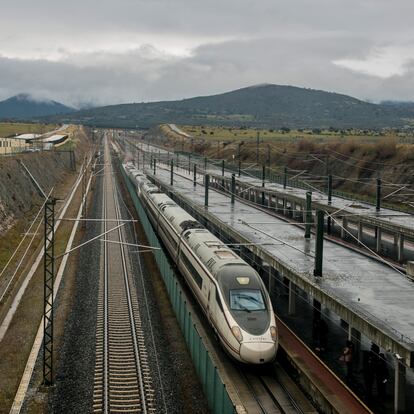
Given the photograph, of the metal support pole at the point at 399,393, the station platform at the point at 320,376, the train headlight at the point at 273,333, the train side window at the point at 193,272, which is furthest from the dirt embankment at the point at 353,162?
the metal support pole at the point at 399,393

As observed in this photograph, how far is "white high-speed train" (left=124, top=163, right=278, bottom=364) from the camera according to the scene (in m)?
22.4

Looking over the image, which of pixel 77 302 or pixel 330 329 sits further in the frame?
pixel 77 302

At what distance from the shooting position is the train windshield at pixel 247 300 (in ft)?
78.3

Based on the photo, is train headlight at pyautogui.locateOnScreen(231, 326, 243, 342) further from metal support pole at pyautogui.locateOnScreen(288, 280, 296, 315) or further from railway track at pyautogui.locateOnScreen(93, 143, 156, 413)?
metal support pole at pyautogui.locateOnScreen(288, 280, 296, 315)

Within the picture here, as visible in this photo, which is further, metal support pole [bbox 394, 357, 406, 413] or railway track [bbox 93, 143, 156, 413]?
railway track [bbox 93, 143, 156, 413]

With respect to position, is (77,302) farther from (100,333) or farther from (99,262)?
(99,262)

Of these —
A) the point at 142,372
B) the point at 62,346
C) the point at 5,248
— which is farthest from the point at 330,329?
the point at 5,248

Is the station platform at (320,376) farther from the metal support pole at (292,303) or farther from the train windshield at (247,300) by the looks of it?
the metal support pole at (292,303)

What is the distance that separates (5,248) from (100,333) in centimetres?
2198

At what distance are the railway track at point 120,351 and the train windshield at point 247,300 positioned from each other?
15.3ft

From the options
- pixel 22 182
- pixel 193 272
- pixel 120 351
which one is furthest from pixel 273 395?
pixel 22 182

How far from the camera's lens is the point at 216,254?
2848cm

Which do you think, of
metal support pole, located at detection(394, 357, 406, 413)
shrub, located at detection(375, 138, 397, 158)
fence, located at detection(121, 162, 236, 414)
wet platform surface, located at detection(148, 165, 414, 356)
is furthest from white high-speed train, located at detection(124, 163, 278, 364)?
shrub, located at detection(375, 138, 397, 158)

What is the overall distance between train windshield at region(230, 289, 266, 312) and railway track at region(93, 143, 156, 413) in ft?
15.3
